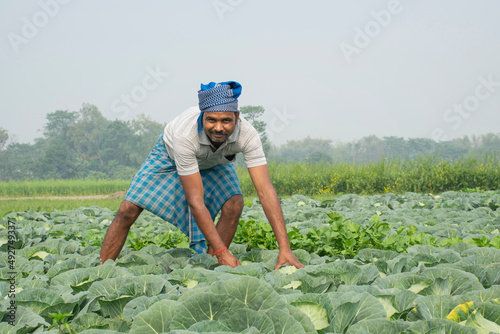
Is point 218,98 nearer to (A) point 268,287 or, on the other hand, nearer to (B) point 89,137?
(A) point 268,287

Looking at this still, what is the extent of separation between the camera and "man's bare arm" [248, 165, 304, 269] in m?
2.52

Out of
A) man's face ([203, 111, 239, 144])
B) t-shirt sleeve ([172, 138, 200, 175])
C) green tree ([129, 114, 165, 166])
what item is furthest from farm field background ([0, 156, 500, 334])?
green tree ([129, 114, 165, 166])

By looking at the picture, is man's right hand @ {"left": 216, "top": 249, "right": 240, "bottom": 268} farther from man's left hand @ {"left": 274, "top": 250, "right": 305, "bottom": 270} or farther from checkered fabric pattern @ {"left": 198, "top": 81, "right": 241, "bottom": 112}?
checkered fabric pattern @ {"left": 198, "top": 81, "right": 241, "bottom": 112}

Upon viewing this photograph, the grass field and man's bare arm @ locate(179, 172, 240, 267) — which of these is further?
the grass field

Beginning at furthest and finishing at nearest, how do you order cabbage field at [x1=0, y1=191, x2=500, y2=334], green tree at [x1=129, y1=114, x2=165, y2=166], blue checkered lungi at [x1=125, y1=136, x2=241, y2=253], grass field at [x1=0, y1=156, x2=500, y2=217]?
green tree at [x1=129, y1=114, x2=165, y2=166] → grass field at [x1=0, y1=156, x2=500, y2=217] → blue checkered lungi at [x1=125, y1=136, x2=241, y2=253] → cabbage field at [x1=0, y1=191, x2=500, y2=334]

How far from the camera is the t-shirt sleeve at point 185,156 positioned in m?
2.57

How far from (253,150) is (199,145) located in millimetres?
332

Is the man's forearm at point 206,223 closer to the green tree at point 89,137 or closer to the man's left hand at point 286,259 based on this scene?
the man's left hand at point 286,259

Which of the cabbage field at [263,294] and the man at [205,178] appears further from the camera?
the man at [205,178]

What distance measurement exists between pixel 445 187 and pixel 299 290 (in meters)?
11.2

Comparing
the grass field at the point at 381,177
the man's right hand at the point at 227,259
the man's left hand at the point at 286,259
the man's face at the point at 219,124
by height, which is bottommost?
the grass field at the point at 381,177

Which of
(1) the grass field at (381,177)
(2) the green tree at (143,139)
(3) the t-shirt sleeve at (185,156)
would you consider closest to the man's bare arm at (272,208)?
(3) the t-shirt sleeve at (185,156)

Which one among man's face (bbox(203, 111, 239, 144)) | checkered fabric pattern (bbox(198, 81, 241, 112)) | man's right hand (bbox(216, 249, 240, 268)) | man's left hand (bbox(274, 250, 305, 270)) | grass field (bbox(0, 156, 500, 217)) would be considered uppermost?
checkered fabric pattern (bbox(198, 81, 241, 112))

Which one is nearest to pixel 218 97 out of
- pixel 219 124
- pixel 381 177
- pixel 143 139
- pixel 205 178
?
pixel 219 124
